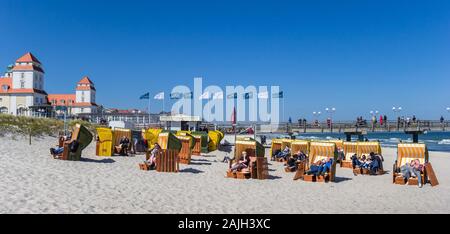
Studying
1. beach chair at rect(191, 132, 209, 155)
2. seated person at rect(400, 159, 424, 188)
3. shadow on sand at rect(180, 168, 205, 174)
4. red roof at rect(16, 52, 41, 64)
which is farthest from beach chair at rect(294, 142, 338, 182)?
red roof at rect(16, 52, 41, 64)

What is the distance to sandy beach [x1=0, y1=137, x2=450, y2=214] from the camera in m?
7.93

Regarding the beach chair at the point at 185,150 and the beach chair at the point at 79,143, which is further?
the beach chair at the point at 185,150

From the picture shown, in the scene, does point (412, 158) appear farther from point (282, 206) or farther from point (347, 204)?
point (282, 206)

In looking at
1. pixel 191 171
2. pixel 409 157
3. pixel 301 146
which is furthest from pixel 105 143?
pixel 409 157

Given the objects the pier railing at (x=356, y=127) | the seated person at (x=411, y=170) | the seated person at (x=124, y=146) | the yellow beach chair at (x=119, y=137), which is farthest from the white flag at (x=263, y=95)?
the seated person at (x=411, y=170)

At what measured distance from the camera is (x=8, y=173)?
34.0 ft

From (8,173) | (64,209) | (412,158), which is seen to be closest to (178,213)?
(64,209)

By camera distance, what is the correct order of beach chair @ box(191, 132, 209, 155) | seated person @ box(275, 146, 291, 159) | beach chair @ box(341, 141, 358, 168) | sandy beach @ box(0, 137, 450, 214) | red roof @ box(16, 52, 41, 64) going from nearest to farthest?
sandy beach @ box(0, 137, 450, 214)
beach chair @ box(341, 141, 358, 168)
seated person @ box(275, 146, 291, 159)
beach chair @ box(191, 132, 209, 155)
red roof @ box(16, 52, 41, 64)

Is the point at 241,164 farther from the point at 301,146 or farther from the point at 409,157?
the point at 301,146

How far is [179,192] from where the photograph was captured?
984cm

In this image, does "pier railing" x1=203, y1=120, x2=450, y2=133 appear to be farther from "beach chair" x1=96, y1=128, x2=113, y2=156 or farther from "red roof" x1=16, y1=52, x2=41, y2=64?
"red roof" x1=16, y1=52, x2=41, y2=64

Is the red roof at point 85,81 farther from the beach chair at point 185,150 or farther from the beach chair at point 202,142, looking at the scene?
the beach chair at point 185,150

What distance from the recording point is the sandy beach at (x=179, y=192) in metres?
7.93
